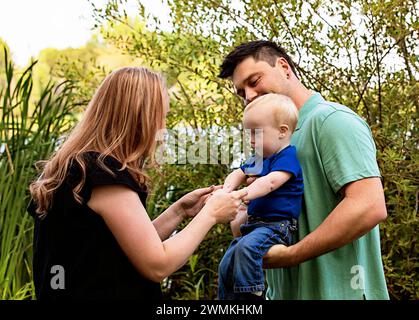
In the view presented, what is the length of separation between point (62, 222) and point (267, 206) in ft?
2.48

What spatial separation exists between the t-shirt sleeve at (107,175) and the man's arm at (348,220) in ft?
1.97

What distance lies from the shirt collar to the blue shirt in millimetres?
124

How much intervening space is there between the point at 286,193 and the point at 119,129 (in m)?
0.64

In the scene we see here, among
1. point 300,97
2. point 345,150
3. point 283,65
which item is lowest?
point 345,150

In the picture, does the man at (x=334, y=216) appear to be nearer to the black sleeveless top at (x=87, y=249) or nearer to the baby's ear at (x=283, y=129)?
the baby's ear at (x=283, y=129)

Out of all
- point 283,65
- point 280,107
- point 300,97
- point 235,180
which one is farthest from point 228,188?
point 283,65

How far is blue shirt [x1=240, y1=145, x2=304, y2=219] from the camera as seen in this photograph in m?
2.59

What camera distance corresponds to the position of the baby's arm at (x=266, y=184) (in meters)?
2.59

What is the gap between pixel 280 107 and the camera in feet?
8.90

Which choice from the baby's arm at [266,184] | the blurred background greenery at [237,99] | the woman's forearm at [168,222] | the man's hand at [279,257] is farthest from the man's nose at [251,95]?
the blurred background greenery at [237,99]

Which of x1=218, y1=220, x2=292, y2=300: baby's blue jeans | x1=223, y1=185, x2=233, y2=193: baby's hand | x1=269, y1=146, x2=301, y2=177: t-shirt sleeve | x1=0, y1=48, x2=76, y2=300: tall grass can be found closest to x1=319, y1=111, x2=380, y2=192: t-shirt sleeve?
x1=269, y1=146, x2=301, y2=177: t-shirt sleeve

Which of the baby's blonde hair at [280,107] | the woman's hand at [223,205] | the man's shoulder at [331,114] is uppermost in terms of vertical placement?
the baby's blonde hair at [280,107]

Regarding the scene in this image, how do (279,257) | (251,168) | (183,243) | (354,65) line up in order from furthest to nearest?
(354,65), (251,168), (279,257), (183,243)

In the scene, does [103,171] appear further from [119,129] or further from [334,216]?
[334,216]
